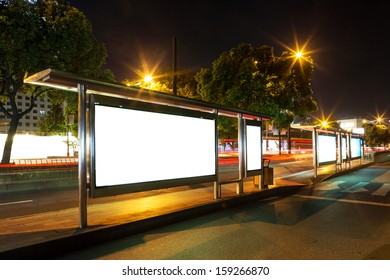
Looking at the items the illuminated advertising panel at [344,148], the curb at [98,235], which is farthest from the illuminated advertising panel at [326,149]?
the curb at [98,235]

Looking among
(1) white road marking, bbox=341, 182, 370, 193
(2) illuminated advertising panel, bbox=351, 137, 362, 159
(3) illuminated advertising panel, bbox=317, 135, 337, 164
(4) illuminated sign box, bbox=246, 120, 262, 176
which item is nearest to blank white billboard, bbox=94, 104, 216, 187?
(4) illuminated sign box, bbox=246, 120, 262, 176

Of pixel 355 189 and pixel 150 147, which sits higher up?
pixel 150 147

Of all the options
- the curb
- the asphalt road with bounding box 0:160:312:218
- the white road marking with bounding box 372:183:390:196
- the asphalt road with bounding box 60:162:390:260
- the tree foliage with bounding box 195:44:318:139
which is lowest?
the asphalt road with bounding box 60:162:390:260

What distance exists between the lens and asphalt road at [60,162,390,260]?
4.84 metres

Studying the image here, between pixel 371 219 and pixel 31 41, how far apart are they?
48.6 feet

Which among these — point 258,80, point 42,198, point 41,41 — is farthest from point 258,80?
point 42,198

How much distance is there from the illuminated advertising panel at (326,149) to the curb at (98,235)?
313 inches

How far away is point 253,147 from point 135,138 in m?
4.97

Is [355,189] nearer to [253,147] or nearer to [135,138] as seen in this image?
[253,147]

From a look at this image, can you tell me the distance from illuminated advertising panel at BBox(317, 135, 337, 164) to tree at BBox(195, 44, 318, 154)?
5749 millimetres

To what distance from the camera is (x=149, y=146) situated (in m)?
6.74

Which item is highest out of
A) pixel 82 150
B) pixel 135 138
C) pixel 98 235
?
pixel 135 138

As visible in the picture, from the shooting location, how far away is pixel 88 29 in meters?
15.9

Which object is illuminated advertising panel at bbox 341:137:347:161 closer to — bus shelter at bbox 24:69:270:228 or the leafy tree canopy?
the leafy tree canopy
